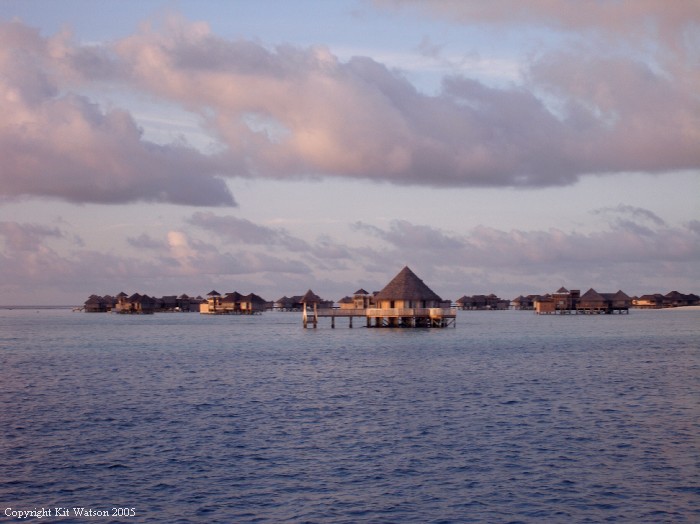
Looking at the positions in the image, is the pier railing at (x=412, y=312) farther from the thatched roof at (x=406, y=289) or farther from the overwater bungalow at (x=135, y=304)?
the overwater bungalow at (x=135, y=304)

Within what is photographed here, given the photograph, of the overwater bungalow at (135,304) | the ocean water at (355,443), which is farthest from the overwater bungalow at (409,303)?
the overwater bungalow at (135,304)

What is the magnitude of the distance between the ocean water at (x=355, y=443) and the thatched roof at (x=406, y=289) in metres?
27.8

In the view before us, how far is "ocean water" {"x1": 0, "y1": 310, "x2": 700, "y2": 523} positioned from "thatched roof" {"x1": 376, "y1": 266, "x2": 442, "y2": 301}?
2777cm

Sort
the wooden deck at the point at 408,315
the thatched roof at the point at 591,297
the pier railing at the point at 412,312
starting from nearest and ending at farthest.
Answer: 1. the pier railing at the point at 412,312
2. the wooden deck at the point at 408,315
3. the thatched roof at the point at 591,297

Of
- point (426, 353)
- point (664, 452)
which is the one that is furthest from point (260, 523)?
point (426, 353)

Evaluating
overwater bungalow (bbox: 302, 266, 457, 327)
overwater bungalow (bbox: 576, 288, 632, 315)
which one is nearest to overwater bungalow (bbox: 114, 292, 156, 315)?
overwater bungalow (bbox: 576, 288, 632, 315)

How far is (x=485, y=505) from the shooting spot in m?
17.2

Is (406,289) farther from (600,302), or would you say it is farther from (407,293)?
(600,302)

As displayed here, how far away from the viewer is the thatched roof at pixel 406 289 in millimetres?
73938

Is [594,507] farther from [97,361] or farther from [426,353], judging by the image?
[97,361]

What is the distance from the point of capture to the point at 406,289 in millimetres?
74188

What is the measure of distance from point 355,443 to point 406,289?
51.3 metres

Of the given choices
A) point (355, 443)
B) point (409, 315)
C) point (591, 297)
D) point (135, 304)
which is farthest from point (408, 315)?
point (135, 304)

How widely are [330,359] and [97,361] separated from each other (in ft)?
51.8
